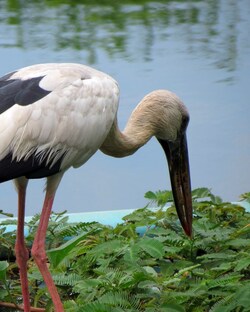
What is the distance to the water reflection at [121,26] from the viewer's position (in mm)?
9211

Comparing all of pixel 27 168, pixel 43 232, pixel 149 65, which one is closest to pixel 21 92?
pixel 27 168

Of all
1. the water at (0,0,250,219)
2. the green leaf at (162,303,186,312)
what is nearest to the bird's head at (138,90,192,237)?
the green leaf at (162,303,186,312)

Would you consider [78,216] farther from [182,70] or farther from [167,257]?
[182,70]

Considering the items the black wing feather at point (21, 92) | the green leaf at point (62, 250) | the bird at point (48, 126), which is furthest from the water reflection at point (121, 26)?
the green leaf at point (62, 250)

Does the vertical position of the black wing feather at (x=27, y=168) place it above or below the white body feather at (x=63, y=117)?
below

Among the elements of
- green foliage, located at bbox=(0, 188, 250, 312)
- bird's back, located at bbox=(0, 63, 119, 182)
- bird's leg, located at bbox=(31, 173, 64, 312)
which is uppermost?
bird's back, located at bbox=(0, 63, 119, 182)

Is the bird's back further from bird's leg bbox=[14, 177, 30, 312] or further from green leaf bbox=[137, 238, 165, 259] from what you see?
green leaf bbox=[137, 238, 165, 259]

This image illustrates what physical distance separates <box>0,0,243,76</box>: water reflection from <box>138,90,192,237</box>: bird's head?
3987 mm

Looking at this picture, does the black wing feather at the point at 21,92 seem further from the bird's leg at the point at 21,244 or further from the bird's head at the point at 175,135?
the bird's head at the point at 175,135

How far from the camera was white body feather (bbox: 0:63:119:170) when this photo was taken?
154 inches

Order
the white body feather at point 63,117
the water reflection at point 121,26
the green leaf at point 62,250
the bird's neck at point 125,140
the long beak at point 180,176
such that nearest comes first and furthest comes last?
the green leaf at point 62,250
the white body feather at point 63,117
the bird's neck at point 125,140
the long beak at point 180,176
the water reflection at point 121,26

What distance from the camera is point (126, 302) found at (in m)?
3.92

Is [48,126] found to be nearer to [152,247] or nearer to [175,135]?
[152,247]

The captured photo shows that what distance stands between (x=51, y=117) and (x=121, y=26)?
615 centimetres
